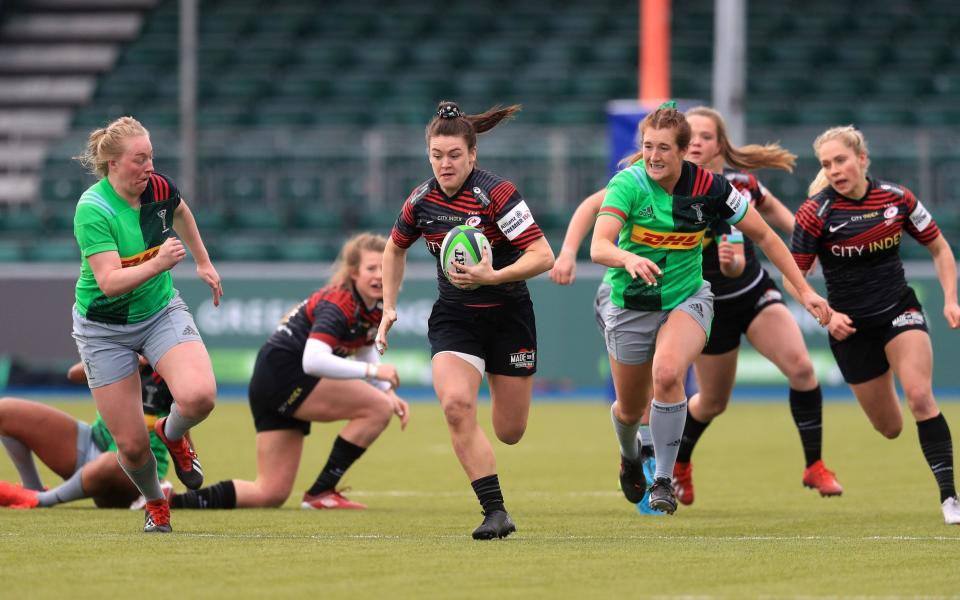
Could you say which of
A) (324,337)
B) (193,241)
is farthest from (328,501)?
(193,241)

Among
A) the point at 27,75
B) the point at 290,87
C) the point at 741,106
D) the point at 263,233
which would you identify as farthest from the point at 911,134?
the point at 27,75

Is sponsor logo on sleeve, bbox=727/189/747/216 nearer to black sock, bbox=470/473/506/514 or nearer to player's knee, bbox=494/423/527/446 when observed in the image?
player's knee, bbox=494/423/527/446

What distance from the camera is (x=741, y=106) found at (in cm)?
1825

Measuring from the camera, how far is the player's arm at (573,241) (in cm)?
726

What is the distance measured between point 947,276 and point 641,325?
168cm

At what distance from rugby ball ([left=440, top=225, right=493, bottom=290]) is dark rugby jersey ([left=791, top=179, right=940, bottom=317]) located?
2158mm

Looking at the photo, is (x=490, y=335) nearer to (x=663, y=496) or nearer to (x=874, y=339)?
(x=663, y=496)

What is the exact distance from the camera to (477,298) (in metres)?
7.23

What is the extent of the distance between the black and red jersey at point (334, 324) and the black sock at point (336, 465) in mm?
554

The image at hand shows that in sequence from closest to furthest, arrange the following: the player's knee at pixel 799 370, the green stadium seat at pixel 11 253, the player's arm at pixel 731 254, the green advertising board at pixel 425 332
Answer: the player's arm at pixel 731 254 < the player's knee at pixel 799 370 < the green advertising board at pixel 425 332 < the green stadium seat at pixel 11 253

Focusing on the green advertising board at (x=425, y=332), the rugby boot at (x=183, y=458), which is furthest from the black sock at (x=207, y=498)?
the green advertising board at (x=425, y=332)

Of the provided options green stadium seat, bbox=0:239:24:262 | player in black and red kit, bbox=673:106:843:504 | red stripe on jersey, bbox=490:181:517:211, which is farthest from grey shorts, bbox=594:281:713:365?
green stadium seat, bbox=0:239:24:262

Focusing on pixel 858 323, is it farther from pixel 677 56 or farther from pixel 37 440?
pixel 677 56

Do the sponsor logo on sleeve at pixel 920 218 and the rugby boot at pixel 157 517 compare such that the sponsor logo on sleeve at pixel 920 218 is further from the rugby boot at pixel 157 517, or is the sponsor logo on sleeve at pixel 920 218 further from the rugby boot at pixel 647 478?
the rugby boot at pixel 157 517
